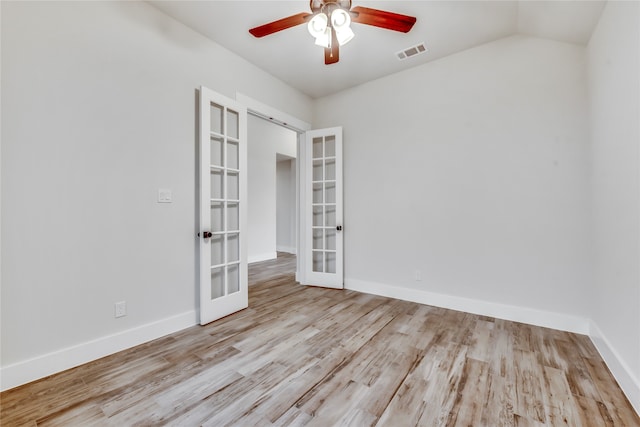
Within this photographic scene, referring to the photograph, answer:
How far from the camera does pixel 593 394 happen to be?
5.55 feet

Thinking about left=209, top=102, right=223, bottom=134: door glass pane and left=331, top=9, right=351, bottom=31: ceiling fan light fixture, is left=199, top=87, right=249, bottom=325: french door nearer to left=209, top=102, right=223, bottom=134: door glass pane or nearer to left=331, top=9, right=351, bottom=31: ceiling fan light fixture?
left=209, top=102, right=223, bottom=134: door glass pane

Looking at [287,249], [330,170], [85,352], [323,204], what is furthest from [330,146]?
[287,249]

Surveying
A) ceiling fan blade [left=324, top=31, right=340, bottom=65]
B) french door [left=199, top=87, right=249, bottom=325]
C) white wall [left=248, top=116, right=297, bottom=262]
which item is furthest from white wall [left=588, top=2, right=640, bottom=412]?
white wall [left=248, top=116, right=297, bottom=262]

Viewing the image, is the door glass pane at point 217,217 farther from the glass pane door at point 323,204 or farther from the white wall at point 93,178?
the glass pane door at point 323,204

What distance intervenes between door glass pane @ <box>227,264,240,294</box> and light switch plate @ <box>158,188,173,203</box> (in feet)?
3.23

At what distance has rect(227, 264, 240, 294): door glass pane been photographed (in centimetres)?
305

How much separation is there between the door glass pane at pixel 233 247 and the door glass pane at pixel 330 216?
149cm

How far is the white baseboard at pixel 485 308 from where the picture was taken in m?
2.55

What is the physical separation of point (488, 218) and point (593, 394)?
164 centimetres

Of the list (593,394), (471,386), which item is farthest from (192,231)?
(593,394)

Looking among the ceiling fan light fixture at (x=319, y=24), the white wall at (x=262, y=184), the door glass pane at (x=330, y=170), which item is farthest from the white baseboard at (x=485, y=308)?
the white wall at (x=262, y=184)

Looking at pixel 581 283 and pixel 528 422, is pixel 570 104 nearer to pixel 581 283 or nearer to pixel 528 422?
pixel 581 283

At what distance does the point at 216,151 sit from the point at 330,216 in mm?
1925

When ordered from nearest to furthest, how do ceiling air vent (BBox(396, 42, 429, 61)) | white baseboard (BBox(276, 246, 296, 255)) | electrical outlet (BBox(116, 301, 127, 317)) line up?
electrical outlet (BBox(116, 301, 127, 317)) → ceiling air vent (BBox(396, 42, 429, 61)) → white baseboard (BBox(276, 246, 296, 255))
